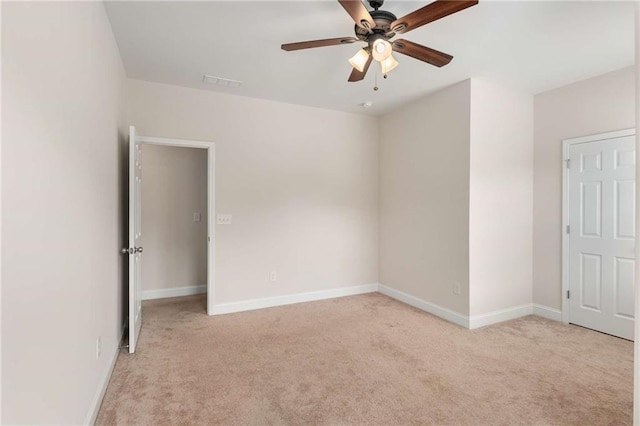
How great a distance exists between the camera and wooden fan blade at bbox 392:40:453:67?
2179 mm

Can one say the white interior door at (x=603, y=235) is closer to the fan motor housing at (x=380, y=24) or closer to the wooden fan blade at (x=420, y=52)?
the wooden fan blade at (x=420, y=52)

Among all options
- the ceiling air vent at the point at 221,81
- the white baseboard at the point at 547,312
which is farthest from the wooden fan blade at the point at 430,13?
the white baseboard at the point at 547,312

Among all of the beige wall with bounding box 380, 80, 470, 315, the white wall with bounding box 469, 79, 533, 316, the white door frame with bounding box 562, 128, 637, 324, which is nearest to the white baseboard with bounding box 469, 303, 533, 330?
the white wall with bounding box 469, 79, 533, 316

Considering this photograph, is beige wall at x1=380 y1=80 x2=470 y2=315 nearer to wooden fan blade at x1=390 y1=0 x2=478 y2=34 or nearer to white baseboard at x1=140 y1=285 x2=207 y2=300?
wooden fan blade at x1=390 y1=0 x2=478 y2=34

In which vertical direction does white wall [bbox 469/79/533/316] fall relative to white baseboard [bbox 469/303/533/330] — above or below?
above

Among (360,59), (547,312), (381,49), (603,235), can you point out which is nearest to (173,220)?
(360,59)

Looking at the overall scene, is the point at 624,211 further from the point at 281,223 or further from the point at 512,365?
the point at 281,223

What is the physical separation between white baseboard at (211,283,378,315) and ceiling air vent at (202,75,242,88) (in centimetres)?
261

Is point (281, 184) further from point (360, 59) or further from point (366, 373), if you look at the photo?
point (366, 373)

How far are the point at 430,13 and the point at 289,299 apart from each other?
357 centimetres

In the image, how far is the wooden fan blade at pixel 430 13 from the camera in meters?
1.72

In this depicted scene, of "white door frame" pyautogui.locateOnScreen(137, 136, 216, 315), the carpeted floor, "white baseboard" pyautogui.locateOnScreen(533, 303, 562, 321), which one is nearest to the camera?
the carpeted floor

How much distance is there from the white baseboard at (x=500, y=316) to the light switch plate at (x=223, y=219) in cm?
302

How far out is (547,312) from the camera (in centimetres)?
382
